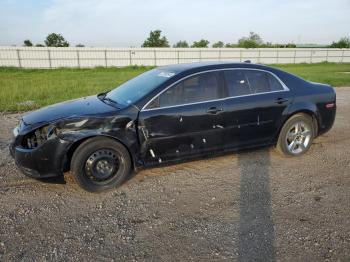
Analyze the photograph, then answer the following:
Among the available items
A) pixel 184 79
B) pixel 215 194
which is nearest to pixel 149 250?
pixel 215 194

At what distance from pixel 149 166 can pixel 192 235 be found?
1391 mm

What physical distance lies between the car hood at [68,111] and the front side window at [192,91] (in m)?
0.67

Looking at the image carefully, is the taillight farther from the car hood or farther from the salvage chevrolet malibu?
the car hood

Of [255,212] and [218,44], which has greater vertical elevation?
[218,44]

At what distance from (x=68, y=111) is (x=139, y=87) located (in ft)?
3.64

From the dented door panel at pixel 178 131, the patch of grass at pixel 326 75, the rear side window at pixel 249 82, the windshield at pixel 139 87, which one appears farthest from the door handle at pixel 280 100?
the patch of grass at pixel 326 75

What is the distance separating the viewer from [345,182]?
4.38 meters

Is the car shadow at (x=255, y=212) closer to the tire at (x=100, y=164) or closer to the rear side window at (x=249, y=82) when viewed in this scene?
the rear side window at (x=249, y=82)

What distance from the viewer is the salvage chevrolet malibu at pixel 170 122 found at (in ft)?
12.9

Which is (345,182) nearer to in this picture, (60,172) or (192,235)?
(192,235)

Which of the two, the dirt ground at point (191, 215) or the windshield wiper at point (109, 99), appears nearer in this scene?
the dirt ground at point (191, 215)

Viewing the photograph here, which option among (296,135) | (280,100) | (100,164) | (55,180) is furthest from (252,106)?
(55,180)

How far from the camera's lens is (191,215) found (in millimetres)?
3541

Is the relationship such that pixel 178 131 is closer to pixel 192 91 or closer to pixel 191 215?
pixel 192 91
